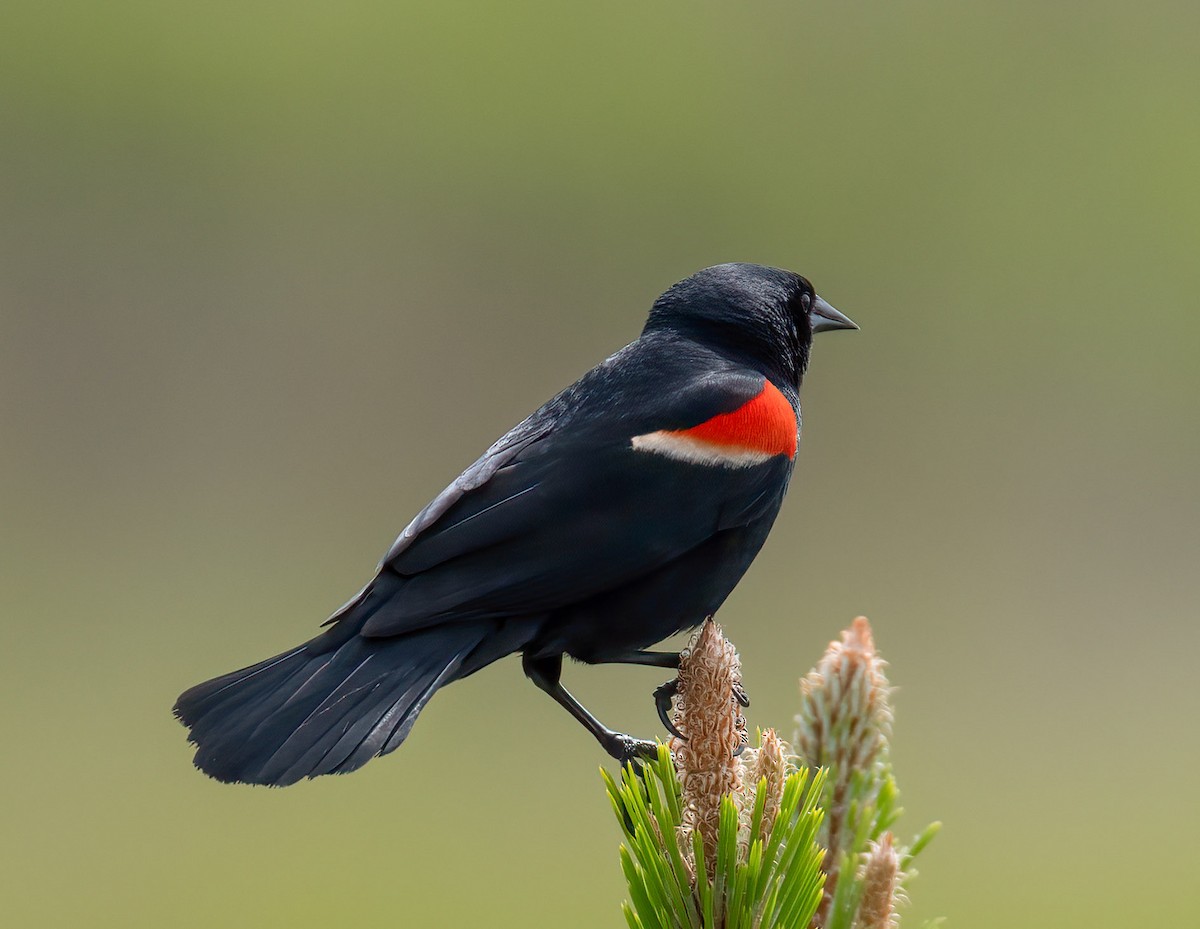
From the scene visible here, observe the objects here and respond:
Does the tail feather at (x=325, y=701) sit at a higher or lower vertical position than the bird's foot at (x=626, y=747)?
lower

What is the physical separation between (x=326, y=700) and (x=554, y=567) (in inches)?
11.2

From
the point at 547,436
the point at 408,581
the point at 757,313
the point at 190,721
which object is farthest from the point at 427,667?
the point at 757,313

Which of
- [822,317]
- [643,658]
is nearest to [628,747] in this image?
[643,658]

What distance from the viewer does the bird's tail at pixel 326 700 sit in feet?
3.48

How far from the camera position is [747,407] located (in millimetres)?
1478

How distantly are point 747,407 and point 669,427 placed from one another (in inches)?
4.8

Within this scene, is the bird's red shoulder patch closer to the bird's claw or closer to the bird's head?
the bird's head

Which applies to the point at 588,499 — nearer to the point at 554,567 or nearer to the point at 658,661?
the point at 554,567

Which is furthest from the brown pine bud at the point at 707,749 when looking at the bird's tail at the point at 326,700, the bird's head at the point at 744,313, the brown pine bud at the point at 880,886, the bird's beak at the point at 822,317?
the bird's beak at the point at 822,317

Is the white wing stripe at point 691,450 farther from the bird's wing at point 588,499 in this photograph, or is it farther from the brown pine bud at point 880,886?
the brown pine bud at point 880,886

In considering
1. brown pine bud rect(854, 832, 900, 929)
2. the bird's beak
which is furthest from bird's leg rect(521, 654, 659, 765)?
the bird's beak

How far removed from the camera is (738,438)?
145cm

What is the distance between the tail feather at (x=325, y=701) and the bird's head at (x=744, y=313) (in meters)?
0.62

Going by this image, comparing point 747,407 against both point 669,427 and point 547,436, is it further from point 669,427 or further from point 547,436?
point 547,436
